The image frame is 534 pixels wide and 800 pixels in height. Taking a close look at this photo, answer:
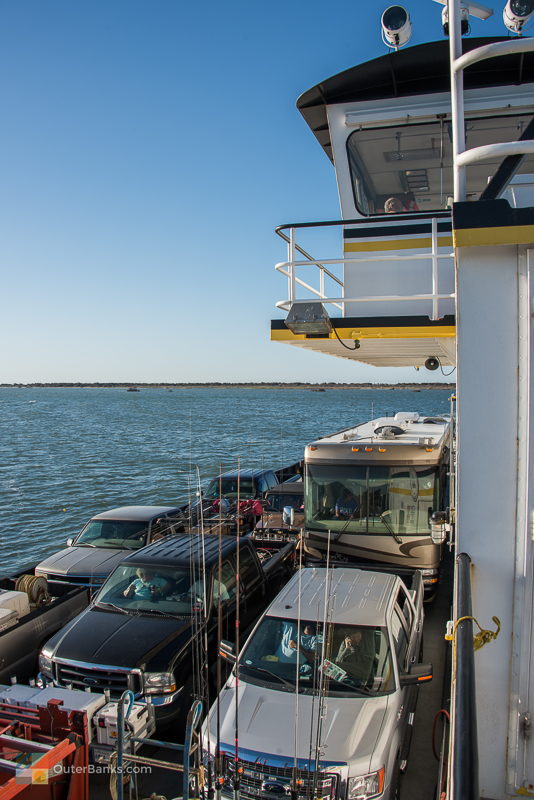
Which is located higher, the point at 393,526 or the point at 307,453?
the point at 307,453

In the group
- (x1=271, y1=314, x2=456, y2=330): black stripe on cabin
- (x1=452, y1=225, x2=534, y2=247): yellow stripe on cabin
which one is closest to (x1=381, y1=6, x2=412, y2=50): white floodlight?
(x1=271, y1=314, x2=456, y2=330): black stripe on cabin

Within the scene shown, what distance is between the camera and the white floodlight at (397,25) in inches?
271

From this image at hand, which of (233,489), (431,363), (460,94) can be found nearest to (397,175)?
(431,363)

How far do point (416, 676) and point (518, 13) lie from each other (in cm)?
667

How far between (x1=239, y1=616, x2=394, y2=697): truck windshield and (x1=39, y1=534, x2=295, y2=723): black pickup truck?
1.63ft

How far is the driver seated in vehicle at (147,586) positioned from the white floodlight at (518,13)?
733 centimetres

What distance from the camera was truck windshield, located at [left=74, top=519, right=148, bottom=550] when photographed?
1158 cm

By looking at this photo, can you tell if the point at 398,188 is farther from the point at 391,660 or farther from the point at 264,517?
the point at 264,517

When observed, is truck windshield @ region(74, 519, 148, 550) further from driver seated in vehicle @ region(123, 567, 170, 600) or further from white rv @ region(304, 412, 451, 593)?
driver seated in vehicle @ region(123, 567, 170, 600)

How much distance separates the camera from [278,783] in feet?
14.5

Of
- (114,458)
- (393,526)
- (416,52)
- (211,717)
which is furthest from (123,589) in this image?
(114,458)

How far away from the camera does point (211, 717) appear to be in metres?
5.14

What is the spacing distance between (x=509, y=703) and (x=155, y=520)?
9.51 meters

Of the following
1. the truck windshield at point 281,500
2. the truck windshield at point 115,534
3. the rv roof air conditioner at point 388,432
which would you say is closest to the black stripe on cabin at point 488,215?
the rv roof air conditioner at point 388,432
